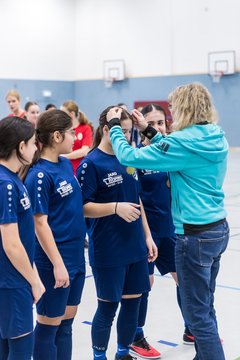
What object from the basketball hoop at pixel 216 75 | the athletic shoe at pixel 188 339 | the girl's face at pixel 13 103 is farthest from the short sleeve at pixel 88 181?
the basketball hoop at pixel 216 75

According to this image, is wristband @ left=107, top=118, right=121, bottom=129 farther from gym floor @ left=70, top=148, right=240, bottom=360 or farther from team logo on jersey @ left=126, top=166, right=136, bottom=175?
gym floor @ left=70, top=148, right=240, bottom=360

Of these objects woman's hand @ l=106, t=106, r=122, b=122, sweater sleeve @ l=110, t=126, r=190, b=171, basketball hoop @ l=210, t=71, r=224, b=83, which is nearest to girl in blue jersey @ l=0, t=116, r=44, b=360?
sweater sleeve @ l=110, t=126, r=190, b=171

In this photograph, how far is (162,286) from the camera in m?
4.40

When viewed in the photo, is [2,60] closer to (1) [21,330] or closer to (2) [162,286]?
(2) [162,286]

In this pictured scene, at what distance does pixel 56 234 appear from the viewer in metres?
2.44

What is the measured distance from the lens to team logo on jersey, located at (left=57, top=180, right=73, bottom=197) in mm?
2410

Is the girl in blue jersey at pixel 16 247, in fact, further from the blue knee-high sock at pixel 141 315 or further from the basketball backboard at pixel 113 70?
the basketball backboard at pixel 113 70

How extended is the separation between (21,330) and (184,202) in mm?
894

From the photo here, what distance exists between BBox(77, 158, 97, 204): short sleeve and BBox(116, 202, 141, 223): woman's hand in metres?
0.16

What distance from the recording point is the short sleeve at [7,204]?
2.02m

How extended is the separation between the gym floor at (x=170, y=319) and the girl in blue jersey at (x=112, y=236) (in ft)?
1.43

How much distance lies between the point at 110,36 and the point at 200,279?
50.6ft

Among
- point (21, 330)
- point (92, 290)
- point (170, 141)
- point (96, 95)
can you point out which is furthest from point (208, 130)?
point (96, 95)

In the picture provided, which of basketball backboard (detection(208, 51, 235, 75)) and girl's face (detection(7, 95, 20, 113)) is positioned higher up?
basketball backboard (detection(208, 51, 235, 75))
